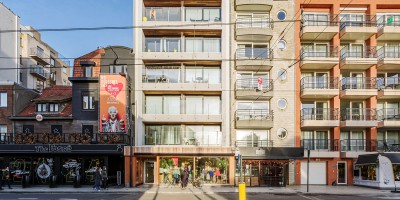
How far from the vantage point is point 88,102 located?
31.8 m

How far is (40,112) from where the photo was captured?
1283 inches

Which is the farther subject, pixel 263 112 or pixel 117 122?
pixel 263 112

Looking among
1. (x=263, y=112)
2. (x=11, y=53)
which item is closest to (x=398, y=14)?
(x=263, y=112)

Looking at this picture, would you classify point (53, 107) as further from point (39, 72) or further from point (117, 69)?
point (39, 72)

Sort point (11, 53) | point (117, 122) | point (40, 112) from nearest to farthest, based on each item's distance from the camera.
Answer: point (117, 122), point (40, 112), point (11, 53)

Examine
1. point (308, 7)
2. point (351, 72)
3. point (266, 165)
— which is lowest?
point (266, 165)

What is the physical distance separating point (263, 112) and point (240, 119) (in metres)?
2.23

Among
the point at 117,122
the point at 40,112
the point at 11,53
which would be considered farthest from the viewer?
the point at 11,53

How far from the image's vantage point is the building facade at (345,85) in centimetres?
3247

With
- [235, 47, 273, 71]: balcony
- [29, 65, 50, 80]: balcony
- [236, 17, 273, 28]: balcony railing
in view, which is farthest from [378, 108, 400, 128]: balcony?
[29, 65, 50, 80]: balcony

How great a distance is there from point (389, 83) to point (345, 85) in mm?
4389

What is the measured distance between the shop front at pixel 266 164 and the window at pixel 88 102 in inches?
517

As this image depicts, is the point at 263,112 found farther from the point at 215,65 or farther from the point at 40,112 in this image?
the point at 40,112

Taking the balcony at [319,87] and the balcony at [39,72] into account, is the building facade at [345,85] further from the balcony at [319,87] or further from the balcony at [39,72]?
the balcony at [39,72]
